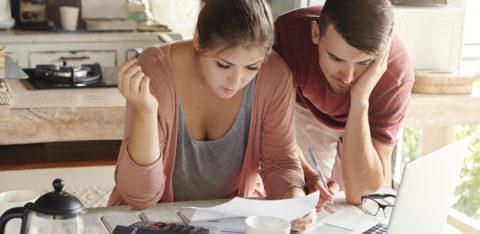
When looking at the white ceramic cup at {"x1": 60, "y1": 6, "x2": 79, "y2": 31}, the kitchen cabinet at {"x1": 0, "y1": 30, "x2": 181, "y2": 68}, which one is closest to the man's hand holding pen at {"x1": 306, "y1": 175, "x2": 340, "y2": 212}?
the kitchen cabinet at {"x1": 0, "y1": 30, "x2": 181, "y2": 68}

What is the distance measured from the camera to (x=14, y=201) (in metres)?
1.45

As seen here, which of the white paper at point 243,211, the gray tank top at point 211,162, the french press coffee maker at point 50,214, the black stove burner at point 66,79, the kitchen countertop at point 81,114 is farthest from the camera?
the black stove burner at point 66,79

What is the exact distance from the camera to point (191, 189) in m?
1.82

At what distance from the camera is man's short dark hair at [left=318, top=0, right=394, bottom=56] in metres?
1.68

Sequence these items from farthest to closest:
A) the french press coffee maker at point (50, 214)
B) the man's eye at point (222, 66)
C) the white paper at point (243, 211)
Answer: the man's eye at point (222, 66), the white paper at point (243, 211), the french press coffee maker at point (50, 214)

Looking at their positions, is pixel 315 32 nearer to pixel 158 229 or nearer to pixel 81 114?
pixel 158 229

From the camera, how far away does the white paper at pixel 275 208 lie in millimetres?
1511

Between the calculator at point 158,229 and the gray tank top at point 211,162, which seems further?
the gray tank top at point 211,162

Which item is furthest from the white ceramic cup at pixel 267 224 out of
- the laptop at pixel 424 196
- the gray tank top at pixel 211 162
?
the gray tank top at pixel 211 162

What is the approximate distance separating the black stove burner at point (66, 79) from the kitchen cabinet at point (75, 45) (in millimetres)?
854

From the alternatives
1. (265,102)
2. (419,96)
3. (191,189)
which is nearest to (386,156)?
(265,102)

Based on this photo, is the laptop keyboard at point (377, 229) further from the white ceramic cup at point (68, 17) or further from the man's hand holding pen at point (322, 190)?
the white ceramic cup at point (68, 17)

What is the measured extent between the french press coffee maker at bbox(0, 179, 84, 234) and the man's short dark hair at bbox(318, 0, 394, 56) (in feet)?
2.49

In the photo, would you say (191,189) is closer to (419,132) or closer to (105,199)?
(105,199)
